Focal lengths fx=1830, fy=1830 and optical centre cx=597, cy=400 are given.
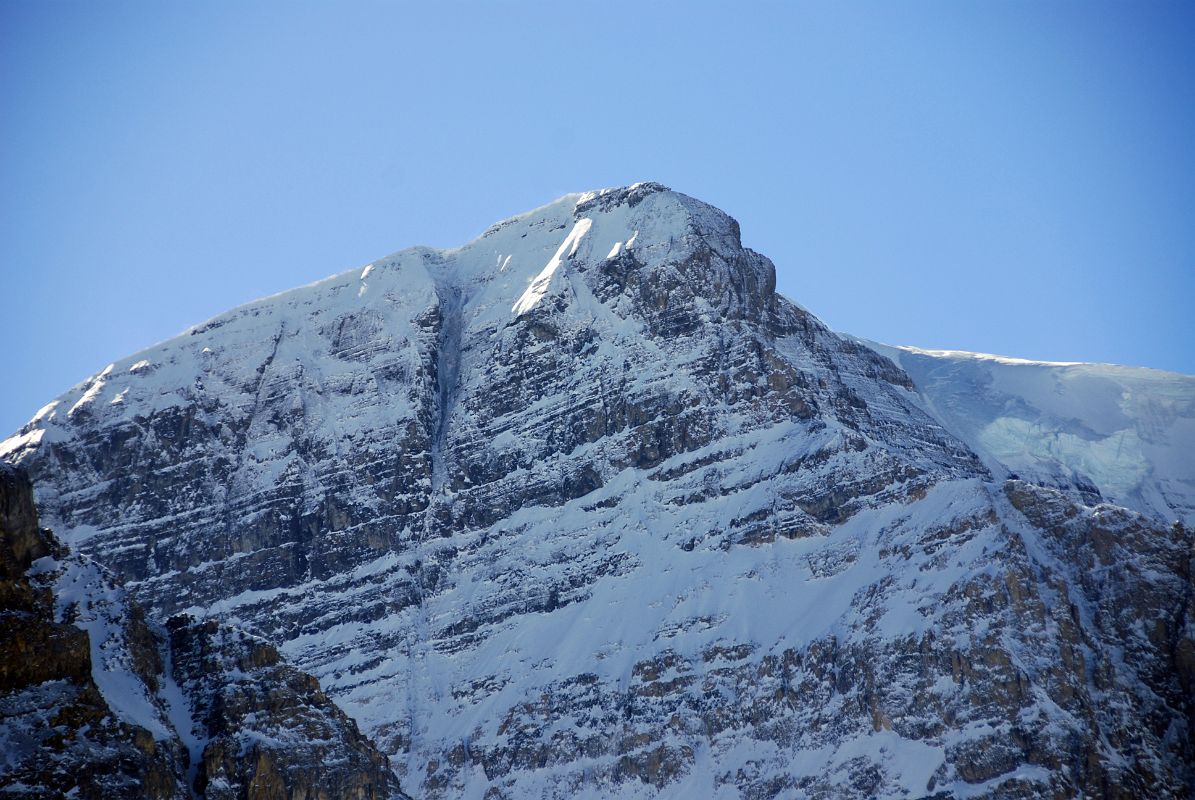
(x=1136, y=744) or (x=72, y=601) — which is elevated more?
(x=72, y=601)

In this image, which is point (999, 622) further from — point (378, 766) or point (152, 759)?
point (152, 759)

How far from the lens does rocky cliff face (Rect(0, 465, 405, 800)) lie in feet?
383

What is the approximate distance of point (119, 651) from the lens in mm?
135750

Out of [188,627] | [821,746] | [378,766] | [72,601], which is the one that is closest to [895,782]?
[821,746]

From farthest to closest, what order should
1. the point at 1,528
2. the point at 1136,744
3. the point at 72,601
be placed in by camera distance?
the point at 1136,744, the point at 72,601, the point at 1,528

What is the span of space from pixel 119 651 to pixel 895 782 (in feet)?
259

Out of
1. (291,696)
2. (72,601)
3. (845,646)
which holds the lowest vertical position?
(845,646)

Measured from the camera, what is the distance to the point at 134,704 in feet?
429

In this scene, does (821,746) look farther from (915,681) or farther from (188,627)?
(188,627)

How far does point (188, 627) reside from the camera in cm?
14888

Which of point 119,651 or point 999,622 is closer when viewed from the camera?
point 119,651

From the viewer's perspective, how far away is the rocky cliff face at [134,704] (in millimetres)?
116625

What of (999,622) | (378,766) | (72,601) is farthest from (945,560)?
(72,601)

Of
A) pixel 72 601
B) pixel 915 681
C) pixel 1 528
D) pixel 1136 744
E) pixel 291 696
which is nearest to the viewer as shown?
pixel 1 528
